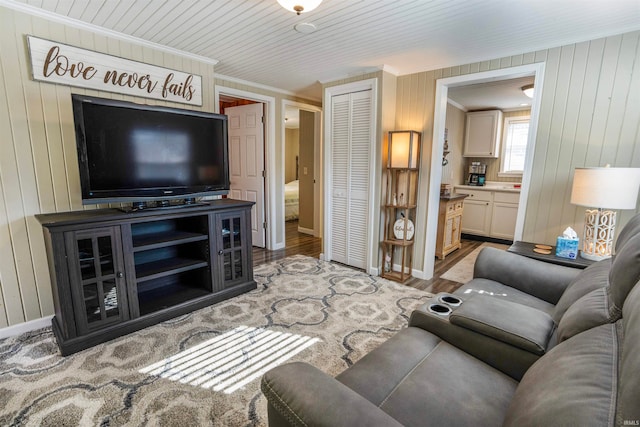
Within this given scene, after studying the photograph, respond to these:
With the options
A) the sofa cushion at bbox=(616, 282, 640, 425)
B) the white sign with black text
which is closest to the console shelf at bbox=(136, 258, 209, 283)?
the white sign with black text

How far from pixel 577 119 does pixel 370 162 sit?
1880 mm

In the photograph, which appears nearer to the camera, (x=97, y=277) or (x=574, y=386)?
(x=574, y=386)

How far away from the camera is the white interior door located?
4465 mm

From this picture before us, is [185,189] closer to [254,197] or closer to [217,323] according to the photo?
[217,323]

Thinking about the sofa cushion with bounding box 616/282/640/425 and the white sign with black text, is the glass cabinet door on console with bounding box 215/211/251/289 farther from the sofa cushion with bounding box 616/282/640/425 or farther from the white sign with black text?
the sofa cushion with bounding box 616/282/640/425

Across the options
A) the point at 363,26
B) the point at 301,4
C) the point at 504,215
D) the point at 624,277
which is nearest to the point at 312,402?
the point at 624,277

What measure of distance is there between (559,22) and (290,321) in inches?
120

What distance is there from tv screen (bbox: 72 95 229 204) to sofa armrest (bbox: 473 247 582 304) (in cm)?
241

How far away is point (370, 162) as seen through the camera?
3.56 m

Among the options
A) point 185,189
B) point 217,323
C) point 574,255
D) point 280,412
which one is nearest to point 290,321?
point 217,323

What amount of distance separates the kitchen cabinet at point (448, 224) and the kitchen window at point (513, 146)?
1.63m

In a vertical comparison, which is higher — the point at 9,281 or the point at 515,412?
the point at 515,412

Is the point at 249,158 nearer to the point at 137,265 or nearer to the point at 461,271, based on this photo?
the point at 137,265

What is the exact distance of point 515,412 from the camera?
2.69 feet
